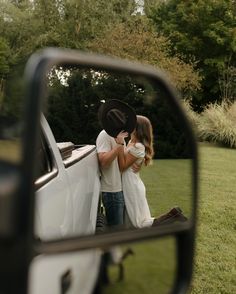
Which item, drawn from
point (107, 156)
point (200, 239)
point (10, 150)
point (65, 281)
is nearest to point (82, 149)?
point (107, 156)

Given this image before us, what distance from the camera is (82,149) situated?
3551mm

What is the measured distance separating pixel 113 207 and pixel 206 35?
99.9 ft

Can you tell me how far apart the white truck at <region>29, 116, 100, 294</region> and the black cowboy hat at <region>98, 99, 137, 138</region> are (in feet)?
0.81

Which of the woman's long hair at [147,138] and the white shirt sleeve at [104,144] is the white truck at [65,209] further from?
the woman's long hair at [147,138]

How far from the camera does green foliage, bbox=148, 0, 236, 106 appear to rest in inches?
1312

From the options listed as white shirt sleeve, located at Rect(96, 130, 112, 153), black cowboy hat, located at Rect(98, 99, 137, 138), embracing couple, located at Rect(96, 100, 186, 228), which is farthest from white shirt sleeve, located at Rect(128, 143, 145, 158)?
black cowboy hat, located at Rect(98, 99, 137, 138)

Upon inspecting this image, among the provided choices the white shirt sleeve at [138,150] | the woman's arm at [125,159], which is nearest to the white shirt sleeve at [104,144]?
the white shirt sleeve at [138,150]

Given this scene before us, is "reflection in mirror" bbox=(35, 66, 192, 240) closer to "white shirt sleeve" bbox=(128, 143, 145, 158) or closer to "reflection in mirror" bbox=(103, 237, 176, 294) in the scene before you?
"white shirt sleeve" bbox=(128, 143, 145, 158)

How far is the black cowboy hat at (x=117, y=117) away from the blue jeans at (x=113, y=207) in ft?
2.62

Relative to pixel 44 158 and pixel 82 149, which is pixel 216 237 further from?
pixel 44 158

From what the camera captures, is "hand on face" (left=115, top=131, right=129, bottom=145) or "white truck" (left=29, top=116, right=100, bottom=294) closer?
"white truck" (left=29, top=116, right=100, bottom=294)

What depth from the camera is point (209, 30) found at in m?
33.2

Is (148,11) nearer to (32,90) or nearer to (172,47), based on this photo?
(172,47)

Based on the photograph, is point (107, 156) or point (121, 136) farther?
point (107, 156)
